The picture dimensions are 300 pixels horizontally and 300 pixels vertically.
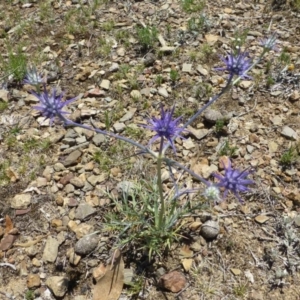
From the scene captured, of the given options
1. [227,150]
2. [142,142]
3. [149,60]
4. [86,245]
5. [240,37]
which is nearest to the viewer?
[86,245]

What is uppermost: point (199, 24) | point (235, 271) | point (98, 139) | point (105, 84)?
point (199, 24)

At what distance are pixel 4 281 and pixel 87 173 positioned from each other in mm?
1028

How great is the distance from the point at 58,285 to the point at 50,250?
286 mm

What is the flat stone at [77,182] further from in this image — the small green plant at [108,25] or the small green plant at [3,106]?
the small green plant at [108,25]

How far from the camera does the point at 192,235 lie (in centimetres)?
294

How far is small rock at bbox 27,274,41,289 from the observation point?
280 cm

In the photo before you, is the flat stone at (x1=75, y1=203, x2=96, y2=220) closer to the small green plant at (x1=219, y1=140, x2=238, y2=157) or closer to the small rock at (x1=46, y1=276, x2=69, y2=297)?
the small rock at (x1=46, y1=276, x2=69, y2=297)

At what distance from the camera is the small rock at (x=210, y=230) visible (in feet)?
9.52

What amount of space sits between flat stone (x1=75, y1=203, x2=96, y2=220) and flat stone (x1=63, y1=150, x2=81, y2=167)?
445 millimetres

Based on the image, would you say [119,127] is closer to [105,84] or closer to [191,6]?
[105,84]

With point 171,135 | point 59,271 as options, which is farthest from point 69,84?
point 171,135

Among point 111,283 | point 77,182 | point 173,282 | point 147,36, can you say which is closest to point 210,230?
point 173,282

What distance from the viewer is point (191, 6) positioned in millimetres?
4676

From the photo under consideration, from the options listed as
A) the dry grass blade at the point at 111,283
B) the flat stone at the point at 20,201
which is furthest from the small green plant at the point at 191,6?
the dry grass blade at the point at 111,283
